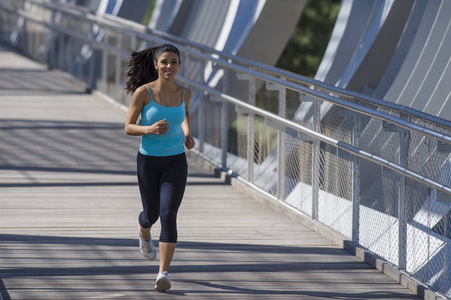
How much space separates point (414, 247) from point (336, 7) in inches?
1612

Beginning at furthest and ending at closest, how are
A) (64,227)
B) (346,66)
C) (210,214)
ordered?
(346,66) < (210,214) < (64,227)

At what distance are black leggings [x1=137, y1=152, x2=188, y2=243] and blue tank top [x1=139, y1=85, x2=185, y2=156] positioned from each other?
4cm

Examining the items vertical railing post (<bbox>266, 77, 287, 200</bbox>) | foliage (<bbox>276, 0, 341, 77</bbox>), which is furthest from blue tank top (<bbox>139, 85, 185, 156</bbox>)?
foliage (<bbox>276, 0, 341, 77</bbox>)

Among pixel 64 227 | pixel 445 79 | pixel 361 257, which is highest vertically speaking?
pixel 445 79

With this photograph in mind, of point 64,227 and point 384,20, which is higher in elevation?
point 384,20

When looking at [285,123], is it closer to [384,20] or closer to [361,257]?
[361,257]

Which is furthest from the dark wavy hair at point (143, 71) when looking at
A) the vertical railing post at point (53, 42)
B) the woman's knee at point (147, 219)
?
the vertical railing post at point (53, 42)

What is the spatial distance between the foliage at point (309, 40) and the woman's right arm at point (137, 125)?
42440mm

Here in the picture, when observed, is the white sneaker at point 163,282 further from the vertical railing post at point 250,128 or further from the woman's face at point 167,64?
the vertical railing post at point 250,128

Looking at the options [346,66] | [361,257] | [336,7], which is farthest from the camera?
[336,7]

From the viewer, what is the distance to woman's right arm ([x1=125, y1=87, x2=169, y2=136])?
5.24m

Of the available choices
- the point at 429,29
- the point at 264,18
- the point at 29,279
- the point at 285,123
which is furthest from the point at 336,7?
the point at 29,279

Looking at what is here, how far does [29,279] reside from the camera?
5.65 metres

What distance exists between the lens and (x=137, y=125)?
5461 mm
